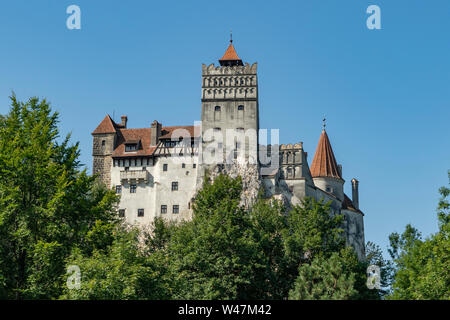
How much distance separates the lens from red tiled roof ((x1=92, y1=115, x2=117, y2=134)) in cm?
8416

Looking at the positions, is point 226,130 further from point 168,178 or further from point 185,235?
point 185,235

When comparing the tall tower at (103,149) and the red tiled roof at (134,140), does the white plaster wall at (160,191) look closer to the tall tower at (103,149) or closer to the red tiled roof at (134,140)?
the red tiled roof at (134,140)

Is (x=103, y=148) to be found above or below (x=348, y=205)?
above

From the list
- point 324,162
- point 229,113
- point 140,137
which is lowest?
point 324,162

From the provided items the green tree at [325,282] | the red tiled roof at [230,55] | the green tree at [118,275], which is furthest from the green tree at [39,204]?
the red tiled roof at [230,55]

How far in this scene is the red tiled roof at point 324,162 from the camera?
3524 inches

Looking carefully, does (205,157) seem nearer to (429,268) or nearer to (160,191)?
(160,191)

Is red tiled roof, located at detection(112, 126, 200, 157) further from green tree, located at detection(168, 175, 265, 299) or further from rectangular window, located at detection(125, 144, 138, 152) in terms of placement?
green tree, located at detection(168, 175, 265, 299)

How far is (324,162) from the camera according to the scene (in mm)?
90562

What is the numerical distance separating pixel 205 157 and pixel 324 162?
19.7 m

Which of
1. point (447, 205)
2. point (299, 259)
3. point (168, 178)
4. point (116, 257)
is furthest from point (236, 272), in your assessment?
point (168, 178)

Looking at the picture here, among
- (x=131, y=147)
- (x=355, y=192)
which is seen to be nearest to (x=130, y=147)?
(x=131, y=147)

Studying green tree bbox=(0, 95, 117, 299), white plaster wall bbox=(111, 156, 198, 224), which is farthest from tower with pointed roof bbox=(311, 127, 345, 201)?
green tree bbox=(0, 95, 117, 299)

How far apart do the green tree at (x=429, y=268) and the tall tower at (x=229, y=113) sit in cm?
3293
